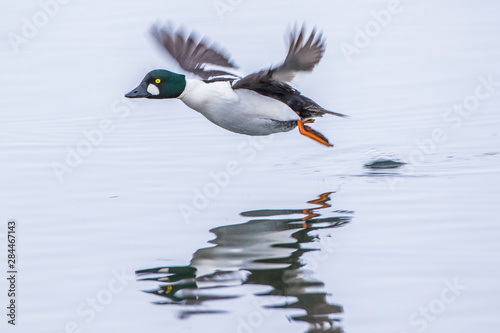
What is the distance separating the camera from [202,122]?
A: 11.4 meters

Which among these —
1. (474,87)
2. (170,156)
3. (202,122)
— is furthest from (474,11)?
(170,156)

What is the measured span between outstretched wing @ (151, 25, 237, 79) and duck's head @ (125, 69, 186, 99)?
814 millimetres

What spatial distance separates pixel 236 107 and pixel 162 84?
0.73 meters

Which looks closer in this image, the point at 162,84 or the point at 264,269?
the point at 264,269

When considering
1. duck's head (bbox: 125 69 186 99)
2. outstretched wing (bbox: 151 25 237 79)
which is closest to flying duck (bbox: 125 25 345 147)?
duck's head (bbox: 125 69 186 99)

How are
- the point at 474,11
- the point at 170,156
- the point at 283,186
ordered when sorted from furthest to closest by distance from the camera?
the point at 474,11
the point at 170,156
the point at 283,186

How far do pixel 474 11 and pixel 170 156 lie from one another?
28.6ft

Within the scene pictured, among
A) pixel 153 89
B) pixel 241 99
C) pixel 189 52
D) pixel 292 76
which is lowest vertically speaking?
pixel 153 89

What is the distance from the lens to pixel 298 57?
8.07 m

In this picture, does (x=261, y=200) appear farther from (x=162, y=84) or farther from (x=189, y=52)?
(x=189, y=52)

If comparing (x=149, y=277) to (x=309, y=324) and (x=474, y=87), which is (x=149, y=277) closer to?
(x=309, y=324)

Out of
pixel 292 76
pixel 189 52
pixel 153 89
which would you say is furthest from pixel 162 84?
pixel 292 76

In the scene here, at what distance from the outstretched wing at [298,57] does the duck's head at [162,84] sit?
33.1 inches

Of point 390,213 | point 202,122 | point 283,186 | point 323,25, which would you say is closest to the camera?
point 390,213
